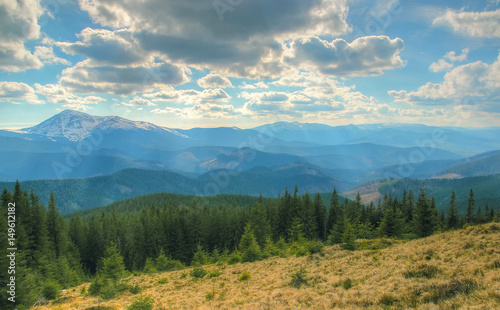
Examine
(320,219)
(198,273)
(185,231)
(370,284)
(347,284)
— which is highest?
(370,284)

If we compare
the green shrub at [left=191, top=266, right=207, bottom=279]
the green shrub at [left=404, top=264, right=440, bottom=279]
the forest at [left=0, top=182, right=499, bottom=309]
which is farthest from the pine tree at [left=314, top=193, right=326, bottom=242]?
the green shrub at [left=404, top=264, right=440, bottom=279]

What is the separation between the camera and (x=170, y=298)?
19719mm

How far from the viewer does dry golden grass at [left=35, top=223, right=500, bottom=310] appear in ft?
34.2

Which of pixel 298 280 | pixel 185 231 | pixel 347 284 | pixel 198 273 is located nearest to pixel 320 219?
pixel 185 231

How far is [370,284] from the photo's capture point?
46.7 ft

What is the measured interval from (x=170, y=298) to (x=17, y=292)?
38.5ft

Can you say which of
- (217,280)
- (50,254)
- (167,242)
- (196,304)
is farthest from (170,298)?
(167,242)

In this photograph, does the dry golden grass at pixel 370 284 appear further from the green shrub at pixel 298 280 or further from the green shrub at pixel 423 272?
the green shrub at pixel 298 280

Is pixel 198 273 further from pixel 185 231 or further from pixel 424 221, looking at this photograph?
pixel 185 231

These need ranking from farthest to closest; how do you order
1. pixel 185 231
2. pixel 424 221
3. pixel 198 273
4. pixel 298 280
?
pixel 185 231, pixel 424 221, pixel 198 273, pixel 298 280

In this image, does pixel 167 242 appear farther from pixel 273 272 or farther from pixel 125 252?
pixel 273 272

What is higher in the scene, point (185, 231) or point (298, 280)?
point (298, 280)

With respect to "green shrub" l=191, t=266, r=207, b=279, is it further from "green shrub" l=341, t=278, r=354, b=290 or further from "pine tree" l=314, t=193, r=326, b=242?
"pine tree" l=314, t=193, r=326, b=242

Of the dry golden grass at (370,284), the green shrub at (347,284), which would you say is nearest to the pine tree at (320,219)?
the dry golden grass at (370,284)
